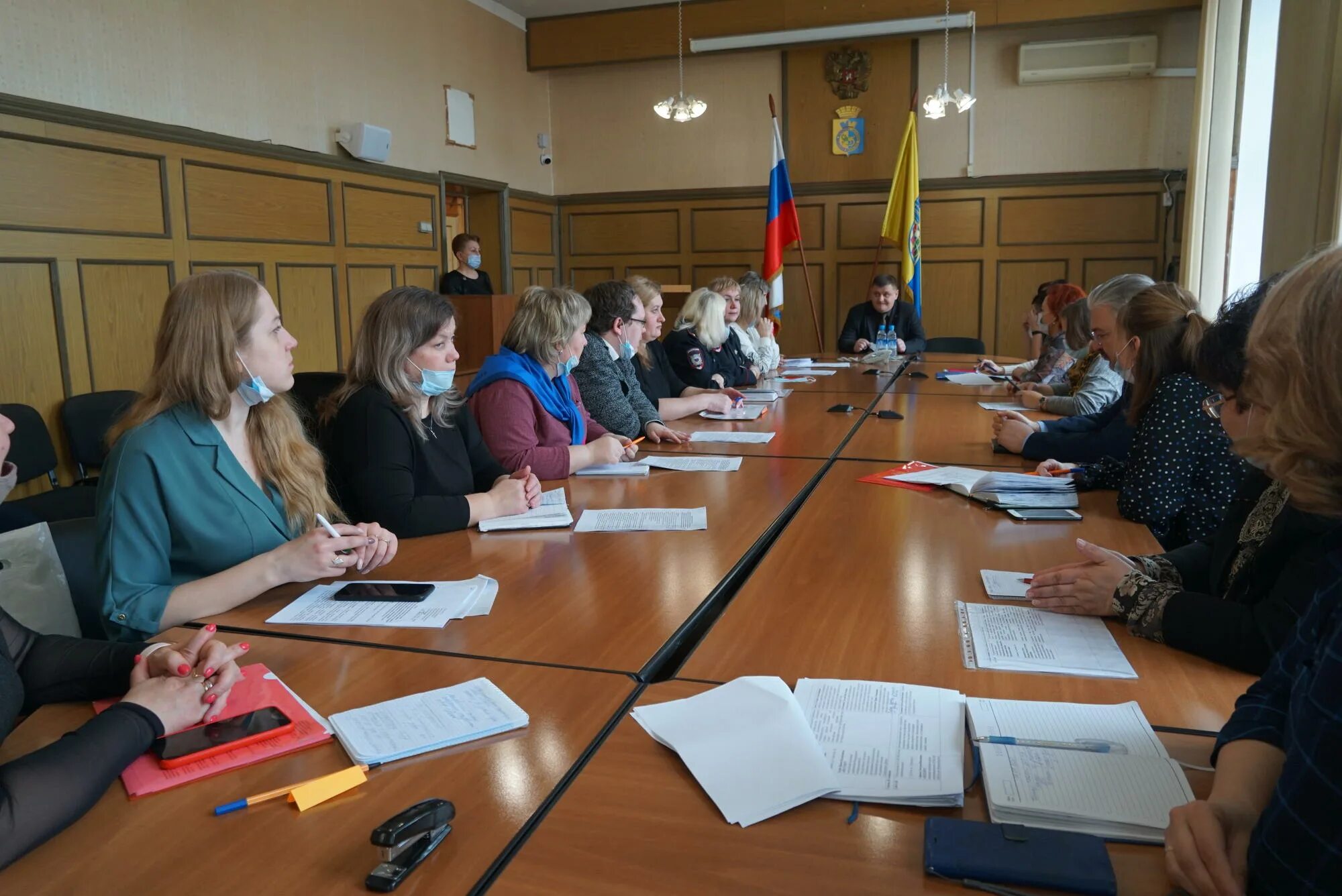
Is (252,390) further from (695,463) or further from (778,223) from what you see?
(778,223)

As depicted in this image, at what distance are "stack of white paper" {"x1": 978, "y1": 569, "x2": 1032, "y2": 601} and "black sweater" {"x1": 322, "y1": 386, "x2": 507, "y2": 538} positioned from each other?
1185 mm

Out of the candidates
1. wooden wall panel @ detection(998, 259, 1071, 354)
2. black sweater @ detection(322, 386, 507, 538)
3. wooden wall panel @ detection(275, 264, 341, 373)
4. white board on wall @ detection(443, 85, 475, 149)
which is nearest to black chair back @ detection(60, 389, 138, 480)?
wooden wall panel @ detection(275, 264, 341, 373)

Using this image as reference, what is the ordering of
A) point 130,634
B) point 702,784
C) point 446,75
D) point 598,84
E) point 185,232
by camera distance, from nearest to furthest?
point 702,784
point 130,634
point 185,232
point 446,75
point 598,84

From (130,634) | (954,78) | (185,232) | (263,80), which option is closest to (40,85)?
(185,232)

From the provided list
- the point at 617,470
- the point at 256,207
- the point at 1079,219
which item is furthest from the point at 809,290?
the point at 617,470

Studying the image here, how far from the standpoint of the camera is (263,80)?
599 cm

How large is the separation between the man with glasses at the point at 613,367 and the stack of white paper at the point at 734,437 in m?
0.10

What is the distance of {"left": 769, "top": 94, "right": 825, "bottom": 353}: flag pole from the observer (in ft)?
28.5

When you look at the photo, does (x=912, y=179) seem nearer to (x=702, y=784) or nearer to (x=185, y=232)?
(x=185, y=232)

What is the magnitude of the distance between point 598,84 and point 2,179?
6.13m

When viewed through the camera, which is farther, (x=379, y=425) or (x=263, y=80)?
(x=263, y=80)

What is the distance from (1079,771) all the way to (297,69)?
6724 millimetres

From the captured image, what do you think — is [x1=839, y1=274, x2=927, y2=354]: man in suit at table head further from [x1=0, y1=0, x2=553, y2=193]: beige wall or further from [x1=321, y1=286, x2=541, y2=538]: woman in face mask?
[x1=321, y1=286, x2=541, y2=538]: woman in face mask

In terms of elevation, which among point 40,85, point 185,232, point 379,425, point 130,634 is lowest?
point 130,634
